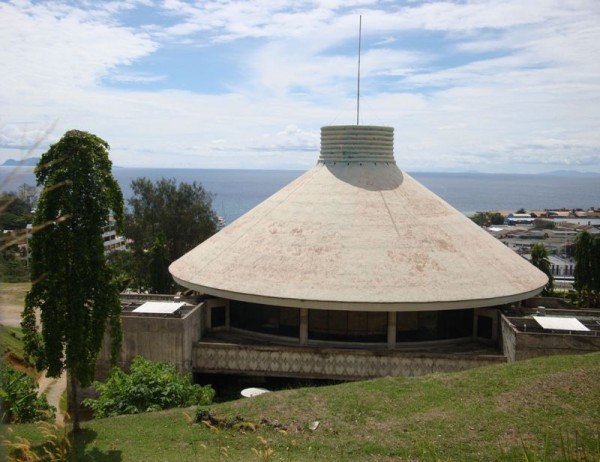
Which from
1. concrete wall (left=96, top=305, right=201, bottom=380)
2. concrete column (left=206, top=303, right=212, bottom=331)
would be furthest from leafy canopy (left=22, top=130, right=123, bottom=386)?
concrete column (left=206, top=303, right=212, bottom=331)

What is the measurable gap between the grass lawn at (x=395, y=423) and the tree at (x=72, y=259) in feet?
8.71

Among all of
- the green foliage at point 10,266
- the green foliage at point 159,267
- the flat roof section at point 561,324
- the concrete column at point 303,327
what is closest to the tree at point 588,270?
the flat roof section at point 561,324

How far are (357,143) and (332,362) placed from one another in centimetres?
1442

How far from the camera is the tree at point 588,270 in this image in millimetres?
38469

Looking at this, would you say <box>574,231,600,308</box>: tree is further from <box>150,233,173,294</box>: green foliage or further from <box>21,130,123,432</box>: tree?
<box>21,130,123,432</box>: tree

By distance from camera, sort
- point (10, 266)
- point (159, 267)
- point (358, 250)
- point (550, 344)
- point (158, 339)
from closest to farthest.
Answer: point (10, 266)
point (550, 344)
point (158, 339)
point (358, 250)
point (159, 267)

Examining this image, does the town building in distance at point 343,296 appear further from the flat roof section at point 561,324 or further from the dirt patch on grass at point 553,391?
the dirt patch on grass at point 553,391

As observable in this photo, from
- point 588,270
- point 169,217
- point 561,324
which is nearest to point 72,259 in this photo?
point 561,324

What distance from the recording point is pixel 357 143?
34188 mm

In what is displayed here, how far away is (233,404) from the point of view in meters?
18.5

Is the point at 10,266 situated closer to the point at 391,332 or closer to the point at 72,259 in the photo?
the point at 72,259

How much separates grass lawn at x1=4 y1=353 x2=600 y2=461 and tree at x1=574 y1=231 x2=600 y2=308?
20.8m

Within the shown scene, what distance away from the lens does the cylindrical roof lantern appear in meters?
34.0

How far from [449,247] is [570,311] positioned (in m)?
7.31
